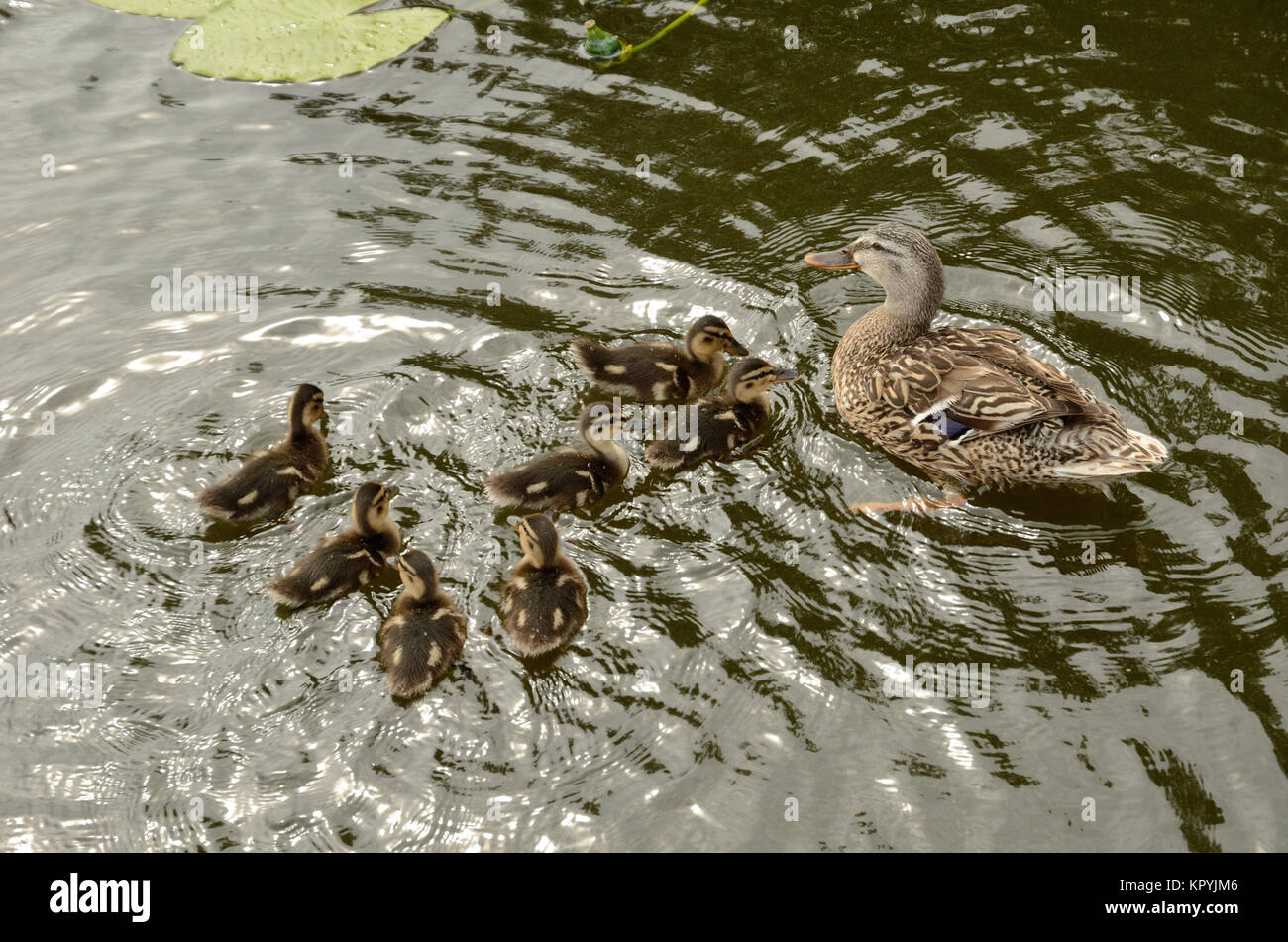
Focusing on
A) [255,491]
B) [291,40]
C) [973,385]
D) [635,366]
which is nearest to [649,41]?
[291,40]

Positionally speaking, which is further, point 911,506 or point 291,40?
point 291,40

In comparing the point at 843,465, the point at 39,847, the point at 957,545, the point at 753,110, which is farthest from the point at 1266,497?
the point at 39,847

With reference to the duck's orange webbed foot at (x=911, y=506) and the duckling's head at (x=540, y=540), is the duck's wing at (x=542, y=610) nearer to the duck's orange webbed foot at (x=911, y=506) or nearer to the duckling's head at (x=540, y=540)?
the duckling's head at (x=540, y=540)

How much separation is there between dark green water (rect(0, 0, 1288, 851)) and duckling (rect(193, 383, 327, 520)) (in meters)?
0.12

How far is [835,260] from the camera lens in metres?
5.72

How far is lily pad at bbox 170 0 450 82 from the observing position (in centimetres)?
729

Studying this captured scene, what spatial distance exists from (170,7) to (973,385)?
5.89m

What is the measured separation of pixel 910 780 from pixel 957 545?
1.17 m

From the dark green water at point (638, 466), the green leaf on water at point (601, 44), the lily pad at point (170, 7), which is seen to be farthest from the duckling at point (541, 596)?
the lily pad at point (170, 7)

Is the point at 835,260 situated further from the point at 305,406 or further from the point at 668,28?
the point at 668,28

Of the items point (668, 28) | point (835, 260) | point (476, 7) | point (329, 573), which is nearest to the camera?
point (329, 573)

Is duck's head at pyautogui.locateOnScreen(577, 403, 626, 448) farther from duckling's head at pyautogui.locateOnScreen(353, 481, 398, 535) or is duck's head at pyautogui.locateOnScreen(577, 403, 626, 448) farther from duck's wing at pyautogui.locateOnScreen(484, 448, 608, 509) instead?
duckling's head at pyautogui.locateOnScreen(353, 481, 398, 535)

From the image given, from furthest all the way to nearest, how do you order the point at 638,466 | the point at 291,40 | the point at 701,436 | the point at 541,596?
the point at 291,40 → the point at 638,466 → the point at 701,436 → the point at 541,596

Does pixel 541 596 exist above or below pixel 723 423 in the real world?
below
